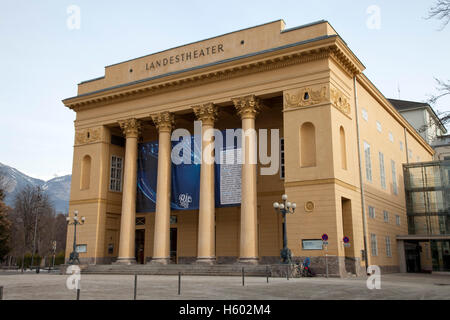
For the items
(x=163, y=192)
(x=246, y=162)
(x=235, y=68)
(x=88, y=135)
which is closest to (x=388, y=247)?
(x=246, y=162)

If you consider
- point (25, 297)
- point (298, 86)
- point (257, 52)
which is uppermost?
point (257, 52)

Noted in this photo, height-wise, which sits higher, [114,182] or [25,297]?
[114,182]

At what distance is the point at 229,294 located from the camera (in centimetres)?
1394

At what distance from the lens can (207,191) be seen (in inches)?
1208

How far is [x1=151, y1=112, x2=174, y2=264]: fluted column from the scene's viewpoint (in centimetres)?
3203

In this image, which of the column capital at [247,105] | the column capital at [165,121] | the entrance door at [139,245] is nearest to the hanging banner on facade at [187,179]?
the column capital at [165,121]

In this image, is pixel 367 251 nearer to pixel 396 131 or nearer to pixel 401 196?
pixel 401 196

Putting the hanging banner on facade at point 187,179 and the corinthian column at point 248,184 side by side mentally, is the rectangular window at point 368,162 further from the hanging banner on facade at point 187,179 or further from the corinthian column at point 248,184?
the hanging banner on facade at point 187,179

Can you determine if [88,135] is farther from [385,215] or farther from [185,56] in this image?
[385,215]

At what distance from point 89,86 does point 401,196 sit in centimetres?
2888

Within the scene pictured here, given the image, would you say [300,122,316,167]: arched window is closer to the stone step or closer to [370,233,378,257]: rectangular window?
the stone step

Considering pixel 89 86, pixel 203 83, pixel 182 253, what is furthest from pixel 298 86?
pixel 89 86

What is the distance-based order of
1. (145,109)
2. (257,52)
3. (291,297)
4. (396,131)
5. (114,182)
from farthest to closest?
(396,131), (114,182), (145,109), (257,52), (291,297)

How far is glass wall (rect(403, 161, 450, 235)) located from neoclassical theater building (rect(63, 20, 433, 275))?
55.5 inches
